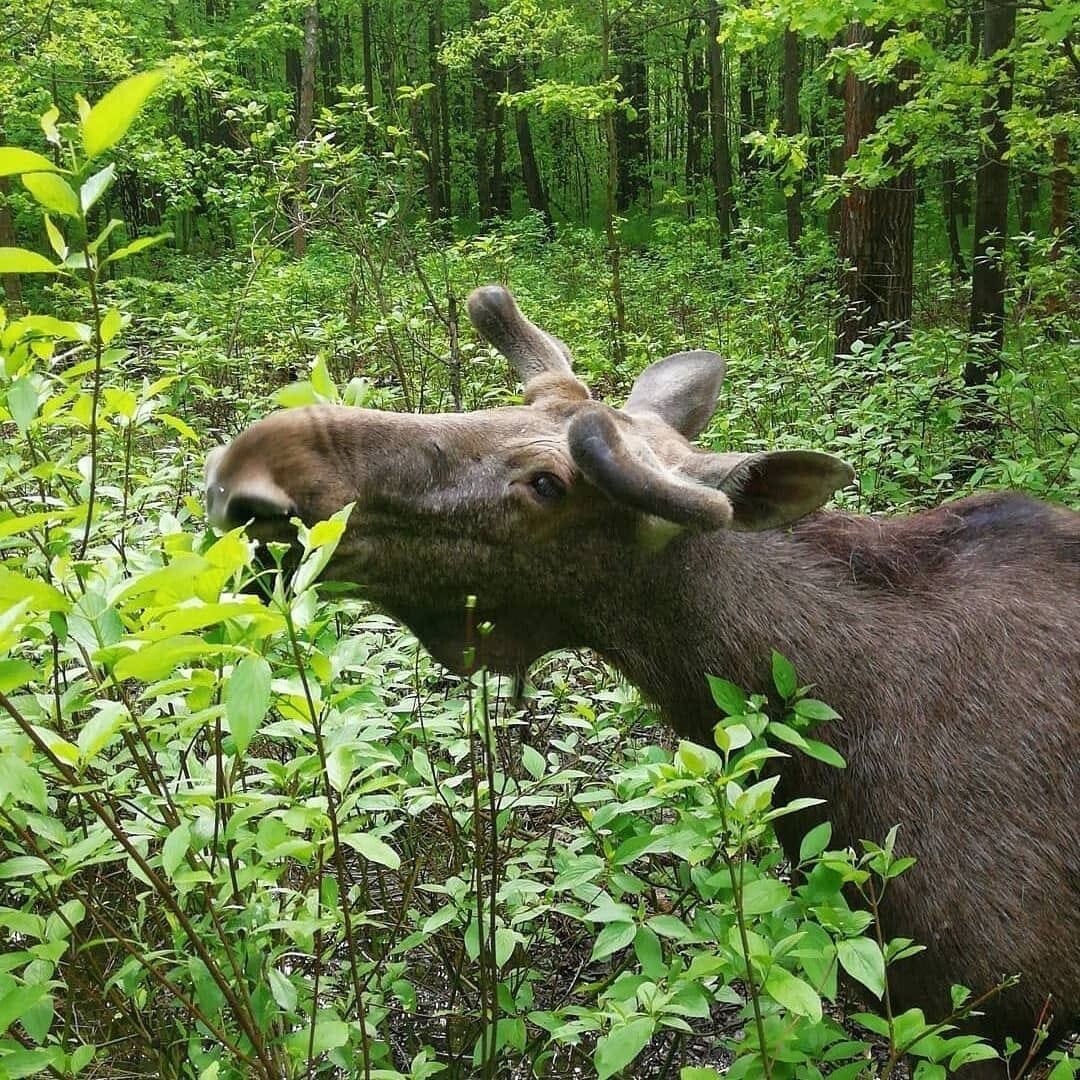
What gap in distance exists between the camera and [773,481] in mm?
2904

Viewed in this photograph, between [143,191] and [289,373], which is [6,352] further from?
[143,191]

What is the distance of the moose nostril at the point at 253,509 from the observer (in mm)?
2449

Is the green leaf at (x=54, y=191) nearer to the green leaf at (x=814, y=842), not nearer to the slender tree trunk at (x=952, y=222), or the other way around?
the green leaf at (x=814, y=842)

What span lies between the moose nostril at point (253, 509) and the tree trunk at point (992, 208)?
19.2ft

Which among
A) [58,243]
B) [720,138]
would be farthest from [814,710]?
[720,138]

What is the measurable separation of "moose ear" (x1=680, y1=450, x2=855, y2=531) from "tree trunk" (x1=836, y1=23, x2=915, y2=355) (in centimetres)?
731

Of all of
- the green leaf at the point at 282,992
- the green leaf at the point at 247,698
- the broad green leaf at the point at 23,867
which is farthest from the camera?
the green leaf at the point at 282,992

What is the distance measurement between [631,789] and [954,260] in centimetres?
2155

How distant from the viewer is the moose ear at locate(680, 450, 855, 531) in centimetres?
280

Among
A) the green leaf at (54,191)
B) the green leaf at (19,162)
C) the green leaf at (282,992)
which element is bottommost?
the green leaf at (282,992)

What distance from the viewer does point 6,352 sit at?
224 centimetres

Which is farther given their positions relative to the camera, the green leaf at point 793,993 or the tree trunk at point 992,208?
the tree trunk at point 992,208

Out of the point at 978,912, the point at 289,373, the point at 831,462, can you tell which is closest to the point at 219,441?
the point at 289,373

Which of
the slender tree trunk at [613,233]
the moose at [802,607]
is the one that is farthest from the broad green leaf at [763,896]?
the slender tree trunk at [613,233]
